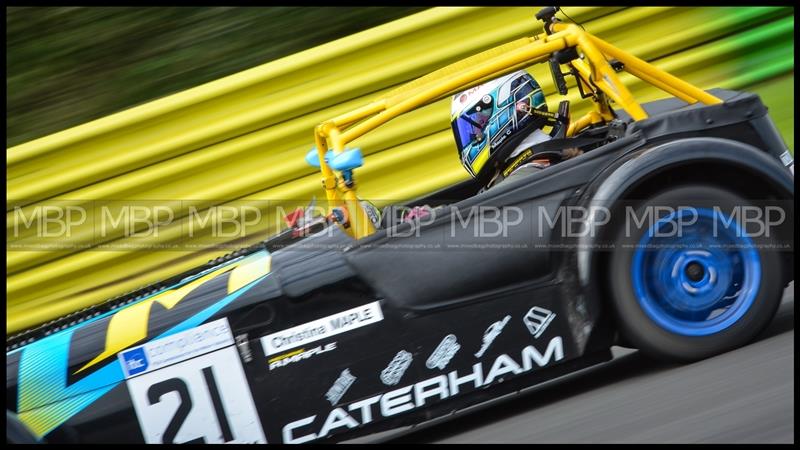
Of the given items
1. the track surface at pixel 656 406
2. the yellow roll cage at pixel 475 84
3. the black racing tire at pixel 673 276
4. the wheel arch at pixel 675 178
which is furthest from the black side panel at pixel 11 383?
the black racing tire at pixel 673 276

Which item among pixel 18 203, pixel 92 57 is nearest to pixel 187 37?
pixel 92 57

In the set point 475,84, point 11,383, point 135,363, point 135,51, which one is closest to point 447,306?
point 475,84

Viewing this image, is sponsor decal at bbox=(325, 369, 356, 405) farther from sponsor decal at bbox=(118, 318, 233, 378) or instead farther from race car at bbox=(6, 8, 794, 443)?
sponsor decal at bbox=(118, 318, 233, 378)

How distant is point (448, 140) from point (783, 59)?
2.33m

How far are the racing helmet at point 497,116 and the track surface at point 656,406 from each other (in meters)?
1.06

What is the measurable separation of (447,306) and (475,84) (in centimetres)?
91

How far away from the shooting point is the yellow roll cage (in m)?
3.77

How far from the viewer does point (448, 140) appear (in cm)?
591

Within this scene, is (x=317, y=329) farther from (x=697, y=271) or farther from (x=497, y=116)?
(x=697, y=271)

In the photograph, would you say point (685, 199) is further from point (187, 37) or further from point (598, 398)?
point (187, 37)

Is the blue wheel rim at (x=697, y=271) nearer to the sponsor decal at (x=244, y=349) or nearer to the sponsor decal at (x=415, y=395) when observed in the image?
the sponsor decal at (x=415, y=395)

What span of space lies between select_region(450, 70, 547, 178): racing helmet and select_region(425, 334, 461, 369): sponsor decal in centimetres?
96

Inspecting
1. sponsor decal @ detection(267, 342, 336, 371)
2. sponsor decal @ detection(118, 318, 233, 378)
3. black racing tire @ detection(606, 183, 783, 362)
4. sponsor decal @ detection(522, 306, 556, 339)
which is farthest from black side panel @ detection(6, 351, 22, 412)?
black racing tire @ detection(606, 183, 783, 362)

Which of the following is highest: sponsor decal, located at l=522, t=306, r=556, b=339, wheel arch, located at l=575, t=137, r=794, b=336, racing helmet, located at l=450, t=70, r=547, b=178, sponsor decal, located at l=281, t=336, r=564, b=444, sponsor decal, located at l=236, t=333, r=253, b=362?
racing helmet, located at l=450, t=70, r=547, b=178
